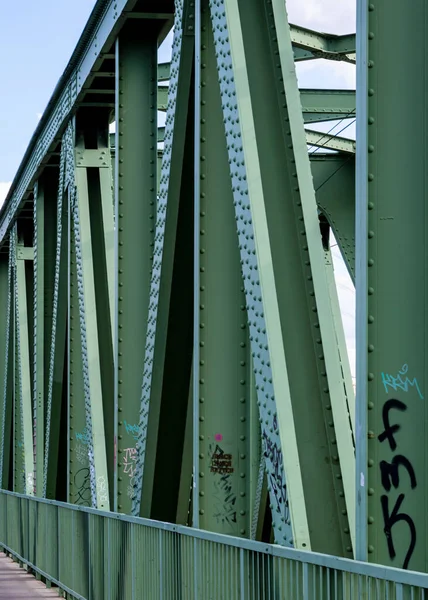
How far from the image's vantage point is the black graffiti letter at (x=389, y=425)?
6465 mm

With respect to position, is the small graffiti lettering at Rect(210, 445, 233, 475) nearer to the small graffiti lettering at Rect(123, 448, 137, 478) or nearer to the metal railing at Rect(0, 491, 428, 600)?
the metal railing at Rect(0, 491, 428, 600)

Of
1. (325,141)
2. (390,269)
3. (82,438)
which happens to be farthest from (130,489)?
(325,141)

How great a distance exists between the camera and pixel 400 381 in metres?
6.51

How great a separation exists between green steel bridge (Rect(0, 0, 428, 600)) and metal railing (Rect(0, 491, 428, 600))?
25mm

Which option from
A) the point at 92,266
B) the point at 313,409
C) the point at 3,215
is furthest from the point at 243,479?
the point at 3,215

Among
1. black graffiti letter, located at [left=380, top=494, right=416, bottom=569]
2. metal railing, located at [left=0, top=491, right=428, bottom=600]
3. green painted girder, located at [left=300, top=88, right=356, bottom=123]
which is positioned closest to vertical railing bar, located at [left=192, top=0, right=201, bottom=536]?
metal railing, located at [left=0, top=491, right=428, bottom=600]

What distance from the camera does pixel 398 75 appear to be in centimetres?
662

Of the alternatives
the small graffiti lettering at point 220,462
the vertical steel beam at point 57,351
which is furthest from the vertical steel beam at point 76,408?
the small graffiti lettering at point 220,462

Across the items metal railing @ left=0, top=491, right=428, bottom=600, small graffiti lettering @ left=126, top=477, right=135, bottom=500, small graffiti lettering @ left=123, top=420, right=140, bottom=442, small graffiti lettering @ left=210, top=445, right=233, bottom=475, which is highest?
small graffiti lettering @ left=123, top=420, right=140, bottom=442

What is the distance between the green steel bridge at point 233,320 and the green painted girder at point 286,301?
2cm

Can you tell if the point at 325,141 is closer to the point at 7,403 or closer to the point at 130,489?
the point at 130,489

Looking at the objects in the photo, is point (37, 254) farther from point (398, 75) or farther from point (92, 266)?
point (398, 75)

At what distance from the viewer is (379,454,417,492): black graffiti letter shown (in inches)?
252

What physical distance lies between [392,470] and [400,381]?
459mm
